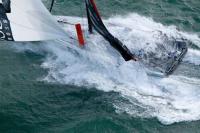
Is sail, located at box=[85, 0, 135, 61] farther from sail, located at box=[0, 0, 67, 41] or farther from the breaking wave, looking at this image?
sail, located at box=[0, 0, 67, 41]

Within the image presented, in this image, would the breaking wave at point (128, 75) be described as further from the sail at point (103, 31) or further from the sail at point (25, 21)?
the sail at point (25, 21)

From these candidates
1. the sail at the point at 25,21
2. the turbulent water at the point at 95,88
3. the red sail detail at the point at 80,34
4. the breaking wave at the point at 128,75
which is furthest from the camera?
the red sail detail at the point at 80,34

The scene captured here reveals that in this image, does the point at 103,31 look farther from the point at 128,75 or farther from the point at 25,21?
the point at 25,21

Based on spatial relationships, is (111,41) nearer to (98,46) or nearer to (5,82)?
(98,46)

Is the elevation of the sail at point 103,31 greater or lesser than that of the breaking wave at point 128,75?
greater

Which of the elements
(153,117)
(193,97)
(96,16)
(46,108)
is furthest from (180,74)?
(46,108)

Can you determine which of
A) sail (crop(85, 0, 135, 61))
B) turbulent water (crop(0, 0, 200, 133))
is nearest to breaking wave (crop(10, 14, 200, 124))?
turbulent water (crop(0, 0, 200, 133))

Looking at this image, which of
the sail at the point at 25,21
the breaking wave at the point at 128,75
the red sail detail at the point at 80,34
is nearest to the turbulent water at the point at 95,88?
the breaking wave at the point at 128,75
